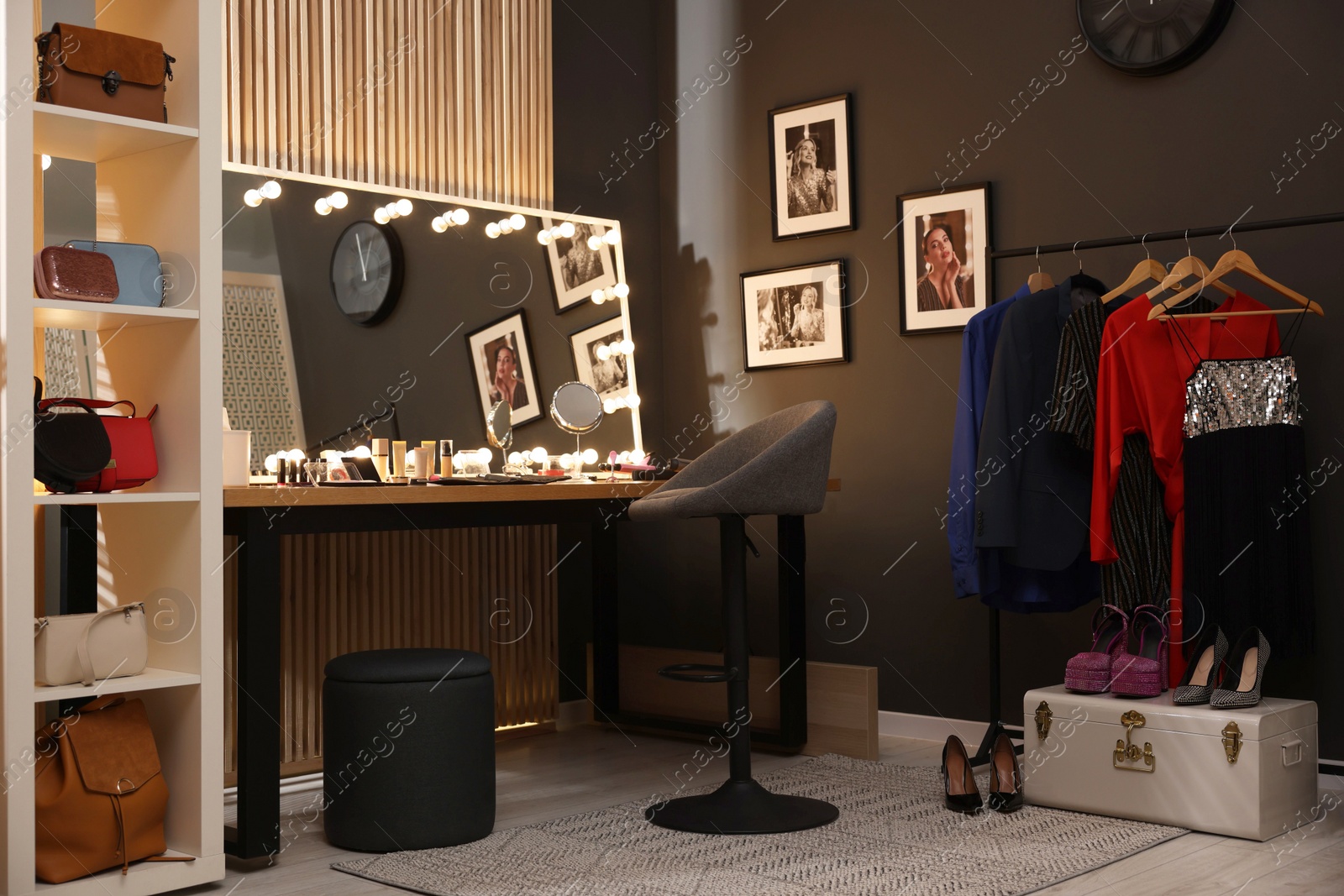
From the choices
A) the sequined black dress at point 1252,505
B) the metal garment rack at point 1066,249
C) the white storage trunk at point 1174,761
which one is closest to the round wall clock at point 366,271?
the metal garment rack at point 1066,249

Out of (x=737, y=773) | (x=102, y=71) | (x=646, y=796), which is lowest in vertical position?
(x=646, y=796)

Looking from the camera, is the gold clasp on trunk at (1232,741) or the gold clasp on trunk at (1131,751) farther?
the gold clasp on trunk at (1131,751)

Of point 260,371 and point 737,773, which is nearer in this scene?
point 737,773

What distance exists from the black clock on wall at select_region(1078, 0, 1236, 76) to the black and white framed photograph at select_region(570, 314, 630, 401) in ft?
5.99

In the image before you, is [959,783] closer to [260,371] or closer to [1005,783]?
[1005,783]

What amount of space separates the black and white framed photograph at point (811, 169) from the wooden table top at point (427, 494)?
1.27 metres

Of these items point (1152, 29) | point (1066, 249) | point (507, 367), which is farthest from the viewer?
point (507, 367)

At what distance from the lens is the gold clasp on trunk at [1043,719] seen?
3.21 metres

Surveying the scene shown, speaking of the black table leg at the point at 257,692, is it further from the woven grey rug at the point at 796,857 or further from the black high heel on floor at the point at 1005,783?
the black high heel on floor at the point at 1005,783

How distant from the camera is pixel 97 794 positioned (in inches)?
97.7

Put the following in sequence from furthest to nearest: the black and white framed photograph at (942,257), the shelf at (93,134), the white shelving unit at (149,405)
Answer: the black and white framed photograph at (942,257) < the shelf at (93,134) < the white shelving unit at (149,405)

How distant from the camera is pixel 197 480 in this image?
A: 2629mm

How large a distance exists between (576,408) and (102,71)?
2014 mm

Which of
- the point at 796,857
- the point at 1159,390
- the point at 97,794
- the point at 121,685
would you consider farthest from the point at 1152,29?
the point at 97,794
